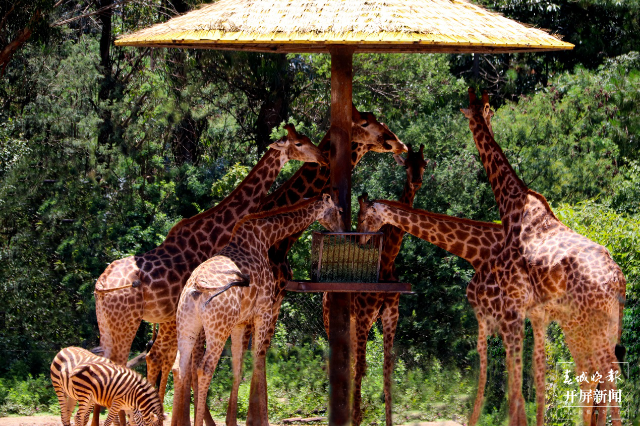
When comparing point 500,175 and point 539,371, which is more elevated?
point 500,175

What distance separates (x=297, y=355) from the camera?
48.8 ft

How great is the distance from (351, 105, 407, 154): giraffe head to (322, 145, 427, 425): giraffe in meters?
0.18

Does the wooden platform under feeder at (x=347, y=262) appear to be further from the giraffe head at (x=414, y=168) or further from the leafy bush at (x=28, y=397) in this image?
Answer: the leafy bush at (x=28, y=397)

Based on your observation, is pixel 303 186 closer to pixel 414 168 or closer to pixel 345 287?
pixel 414 168

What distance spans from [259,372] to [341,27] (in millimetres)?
3608

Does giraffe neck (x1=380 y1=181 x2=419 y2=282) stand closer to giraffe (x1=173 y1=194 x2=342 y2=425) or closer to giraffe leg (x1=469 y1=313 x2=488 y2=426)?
giraffe (x1=173 y1=194 x2=342 y2=425)

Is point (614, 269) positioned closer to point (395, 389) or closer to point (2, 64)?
point (395, 389)

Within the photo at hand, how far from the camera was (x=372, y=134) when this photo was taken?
983 centimetres

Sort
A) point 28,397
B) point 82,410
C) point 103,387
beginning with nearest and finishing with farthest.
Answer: point 103,387 → point 82,410 → point 28,397

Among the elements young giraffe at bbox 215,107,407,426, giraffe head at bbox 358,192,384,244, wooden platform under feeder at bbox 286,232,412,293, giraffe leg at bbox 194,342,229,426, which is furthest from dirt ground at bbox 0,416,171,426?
giraffe head at bbox 358,192,384,244

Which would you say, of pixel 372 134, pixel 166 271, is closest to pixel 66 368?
pixel 166 271

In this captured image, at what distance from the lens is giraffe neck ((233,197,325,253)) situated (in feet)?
29.1

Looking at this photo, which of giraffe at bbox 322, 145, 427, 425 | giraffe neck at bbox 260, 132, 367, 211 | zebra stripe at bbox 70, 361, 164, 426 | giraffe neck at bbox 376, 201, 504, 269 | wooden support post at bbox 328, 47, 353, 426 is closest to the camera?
zebra stripe at bbox 70, 361, 164, 426

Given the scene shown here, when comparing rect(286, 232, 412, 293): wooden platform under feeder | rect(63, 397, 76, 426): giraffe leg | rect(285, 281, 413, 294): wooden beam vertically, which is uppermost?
rect(286, 232, 412, 293): wooden platform under feeder
